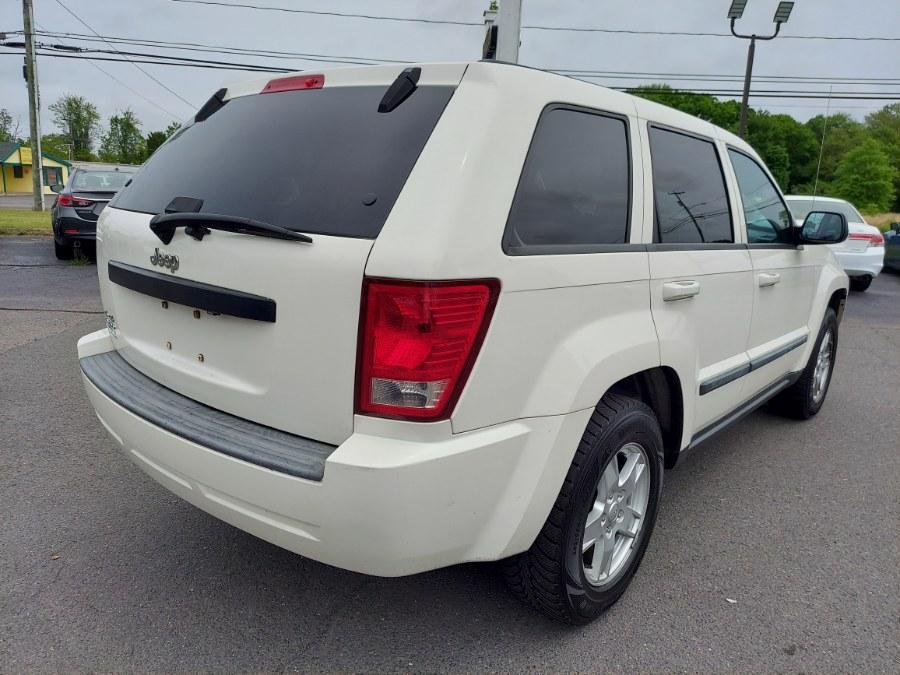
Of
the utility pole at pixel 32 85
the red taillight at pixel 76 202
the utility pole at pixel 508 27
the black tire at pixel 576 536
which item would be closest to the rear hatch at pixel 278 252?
the black tire at pixel 576 536

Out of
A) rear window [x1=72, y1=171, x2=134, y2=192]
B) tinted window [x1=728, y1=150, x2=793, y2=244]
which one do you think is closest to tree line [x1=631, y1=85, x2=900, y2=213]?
rear window [x1=72, y1=171, x2=134, y2=192]

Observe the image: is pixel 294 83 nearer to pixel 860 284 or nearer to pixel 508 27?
pixel 508 27

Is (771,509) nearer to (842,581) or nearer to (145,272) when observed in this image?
(842,581)

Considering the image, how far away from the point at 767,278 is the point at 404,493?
2.49 m

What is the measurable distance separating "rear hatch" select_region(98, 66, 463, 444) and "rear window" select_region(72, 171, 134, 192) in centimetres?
1039

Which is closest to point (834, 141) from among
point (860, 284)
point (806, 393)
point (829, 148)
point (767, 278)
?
point (829, 148)

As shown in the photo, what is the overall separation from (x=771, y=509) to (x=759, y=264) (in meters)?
1.21

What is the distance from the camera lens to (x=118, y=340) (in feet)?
8.80

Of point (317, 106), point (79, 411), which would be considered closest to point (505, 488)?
point (317, 106)

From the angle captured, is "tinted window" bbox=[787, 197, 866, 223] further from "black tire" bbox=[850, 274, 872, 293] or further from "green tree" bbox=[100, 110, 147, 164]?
"green tree" bbox=[100, 110, 147, 164]

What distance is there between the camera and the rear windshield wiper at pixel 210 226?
1896mm

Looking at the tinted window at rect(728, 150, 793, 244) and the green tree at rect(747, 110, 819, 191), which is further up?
the green tree at rect(747, 110, 819, 191)

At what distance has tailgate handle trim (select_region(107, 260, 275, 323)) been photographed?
195cm

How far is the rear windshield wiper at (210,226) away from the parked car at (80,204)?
31.6 feet
